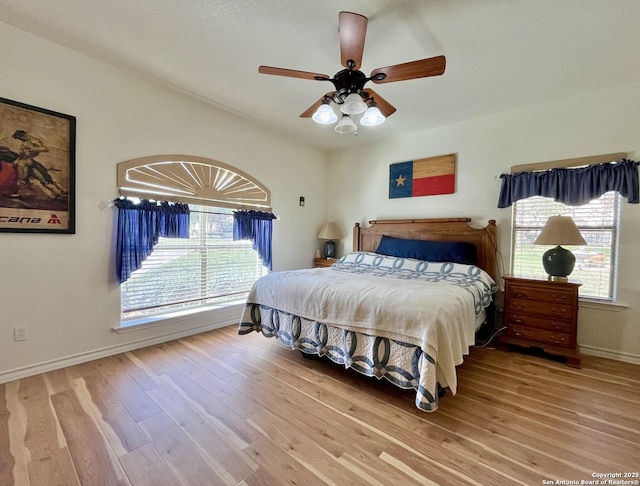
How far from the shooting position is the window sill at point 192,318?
2818 mm

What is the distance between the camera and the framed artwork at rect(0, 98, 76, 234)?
2137 mm

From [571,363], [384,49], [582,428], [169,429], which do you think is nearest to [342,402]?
[169,429]

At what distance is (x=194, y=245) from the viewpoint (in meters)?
3.29

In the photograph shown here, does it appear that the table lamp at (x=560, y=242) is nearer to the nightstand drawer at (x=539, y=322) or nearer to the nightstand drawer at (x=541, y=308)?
the nightstand drawer at (x=541, y=308)

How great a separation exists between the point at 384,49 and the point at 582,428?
2.90 metres

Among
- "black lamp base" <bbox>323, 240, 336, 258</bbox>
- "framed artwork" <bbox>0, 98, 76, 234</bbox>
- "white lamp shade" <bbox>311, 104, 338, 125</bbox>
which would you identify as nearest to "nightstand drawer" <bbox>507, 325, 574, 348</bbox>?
"black lamp base" <bbox>323, 240, 336, 258</bbox>

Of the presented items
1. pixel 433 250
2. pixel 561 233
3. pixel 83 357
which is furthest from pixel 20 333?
pixel 561 233

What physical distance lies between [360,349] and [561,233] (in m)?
2.19

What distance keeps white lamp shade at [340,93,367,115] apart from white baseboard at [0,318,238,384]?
2857mm

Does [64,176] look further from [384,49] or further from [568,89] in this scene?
[568,89]

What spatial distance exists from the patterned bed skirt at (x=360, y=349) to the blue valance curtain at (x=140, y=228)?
117cm

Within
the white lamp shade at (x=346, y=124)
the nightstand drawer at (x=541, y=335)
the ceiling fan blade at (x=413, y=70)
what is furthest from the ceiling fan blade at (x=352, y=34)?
the nightstand drawer at (x=541, y=335)

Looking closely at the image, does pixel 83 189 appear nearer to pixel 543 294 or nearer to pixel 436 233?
pixel 436 233

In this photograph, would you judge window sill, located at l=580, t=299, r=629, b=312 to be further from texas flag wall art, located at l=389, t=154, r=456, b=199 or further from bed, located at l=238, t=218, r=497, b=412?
texas flag wall art, located at l=389, t=154, r=456, b=199
